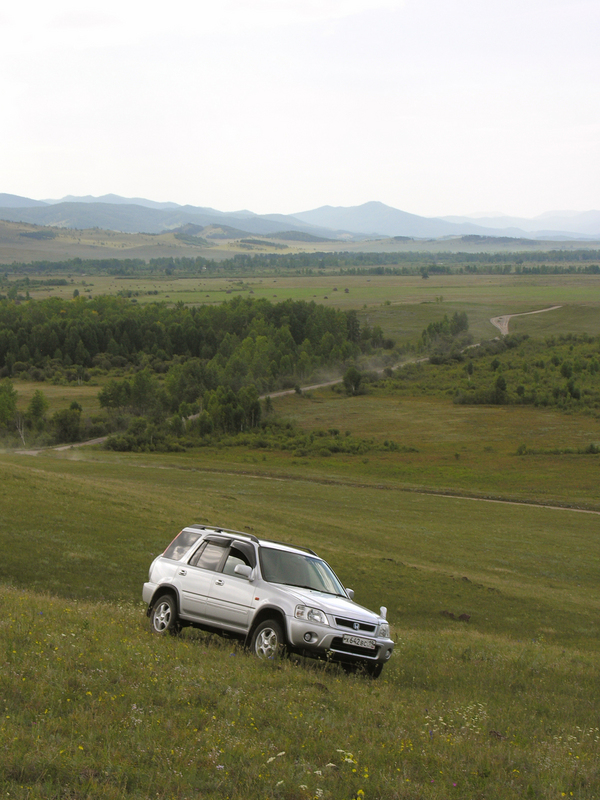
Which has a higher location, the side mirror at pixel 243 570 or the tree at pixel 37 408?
the side mirror at pixel 243 570

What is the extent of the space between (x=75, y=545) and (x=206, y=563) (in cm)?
1040

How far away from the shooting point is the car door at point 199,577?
13289 mm

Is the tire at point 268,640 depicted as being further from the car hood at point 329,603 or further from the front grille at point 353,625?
the front grille at point 353,625

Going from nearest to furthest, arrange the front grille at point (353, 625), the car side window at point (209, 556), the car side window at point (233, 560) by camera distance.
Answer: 1. the front grille at point (353, 625)
2. the car side window at point (233, 560)
3. the car side window at point (209, 556)

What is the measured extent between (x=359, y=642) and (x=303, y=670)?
116 cm

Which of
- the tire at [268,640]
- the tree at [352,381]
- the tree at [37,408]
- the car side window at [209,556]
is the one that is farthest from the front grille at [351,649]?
the tree at [352,381]

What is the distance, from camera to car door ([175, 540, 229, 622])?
13.3 metres

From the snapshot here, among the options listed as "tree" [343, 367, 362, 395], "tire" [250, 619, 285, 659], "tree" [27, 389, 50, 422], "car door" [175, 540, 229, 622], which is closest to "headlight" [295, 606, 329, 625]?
"tire" [250, 619, 285, 659]

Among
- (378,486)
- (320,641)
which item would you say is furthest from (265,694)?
(378,486)

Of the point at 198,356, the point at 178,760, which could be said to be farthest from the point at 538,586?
the point at 198,356

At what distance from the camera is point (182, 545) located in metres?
14.5

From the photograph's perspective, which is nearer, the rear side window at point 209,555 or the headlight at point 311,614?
the headlight at point 311,614

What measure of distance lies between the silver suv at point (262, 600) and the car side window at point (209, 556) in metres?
0.02

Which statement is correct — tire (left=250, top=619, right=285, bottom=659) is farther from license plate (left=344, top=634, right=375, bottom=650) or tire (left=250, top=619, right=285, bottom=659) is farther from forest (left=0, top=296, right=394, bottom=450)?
forest (left=0, top=296, right=394, bottom=450)
